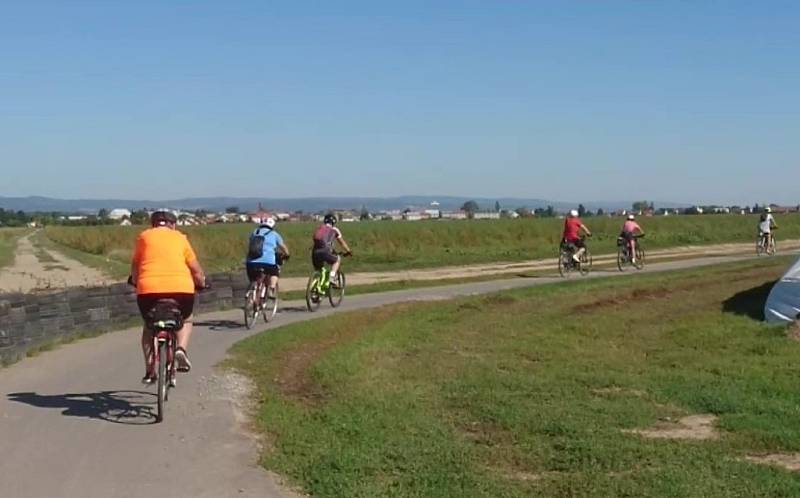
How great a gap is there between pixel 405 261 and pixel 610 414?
125ft

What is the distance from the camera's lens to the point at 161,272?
33.3 ft

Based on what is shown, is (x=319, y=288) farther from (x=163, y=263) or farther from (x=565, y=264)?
(x=565, y=264)

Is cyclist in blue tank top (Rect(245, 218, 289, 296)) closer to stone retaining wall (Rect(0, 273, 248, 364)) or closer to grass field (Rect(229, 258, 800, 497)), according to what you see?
grass field (Rect(229, 258, 800, 497))

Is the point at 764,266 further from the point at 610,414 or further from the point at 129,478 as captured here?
the point at 129,478

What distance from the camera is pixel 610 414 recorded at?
1017 centimetres

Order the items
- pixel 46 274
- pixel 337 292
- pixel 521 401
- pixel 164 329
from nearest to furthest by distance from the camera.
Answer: pixel 164 329 < pixel 521 401 < pixel 337 292 < pixel 46 274

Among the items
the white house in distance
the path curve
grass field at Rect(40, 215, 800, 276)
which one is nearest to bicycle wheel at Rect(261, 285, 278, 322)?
the white house in distance

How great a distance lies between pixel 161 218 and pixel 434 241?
5444cm

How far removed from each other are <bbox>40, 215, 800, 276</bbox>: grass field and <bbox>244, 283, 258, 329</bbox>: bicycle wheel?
22592mm

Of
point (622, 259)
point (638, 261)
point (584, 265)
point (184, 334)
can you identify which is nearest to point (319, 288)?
point (184, 334)

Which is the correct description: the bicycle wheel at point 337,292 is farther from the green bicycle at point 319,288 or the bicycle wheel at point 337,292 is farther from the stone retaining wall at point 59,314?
the stone retaining wall at point 59,314

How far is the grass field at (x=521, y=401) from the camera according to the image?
769 cm

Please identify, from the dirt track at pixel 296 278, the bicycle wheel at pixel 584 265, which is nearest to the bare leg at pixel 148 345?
the dirt track at pixel 296 278

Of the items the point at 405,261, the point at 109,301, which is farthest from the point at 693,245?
the point at 109,301
